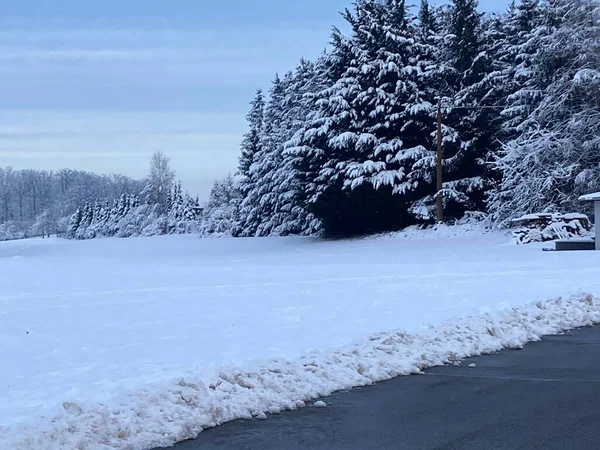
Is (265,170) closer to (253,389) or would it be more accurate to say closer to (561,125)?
(561,125)

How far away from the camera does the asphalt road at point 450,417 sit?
5980mm

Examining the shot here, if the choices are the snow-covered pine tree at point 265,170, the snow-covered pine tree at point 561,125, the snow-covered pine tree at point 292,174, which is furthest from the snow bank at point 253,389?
the snow-covered pine tree at point 265,170

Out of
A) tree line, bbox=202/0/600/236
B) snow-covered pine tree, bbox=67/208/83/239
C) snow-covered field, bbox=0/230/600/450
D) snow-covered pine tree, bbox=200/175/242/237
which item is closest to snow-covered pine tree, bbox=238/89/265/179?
snow-covered pine tree, bbox=200/175/242/237

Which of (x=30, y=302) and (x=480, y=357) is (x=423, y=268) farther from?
(x=480, y=357)

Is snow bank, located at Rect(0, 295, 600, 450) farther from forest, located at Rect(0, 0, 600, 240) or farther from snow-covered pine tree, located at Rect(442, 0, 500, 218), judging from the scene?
snow-covered pine tree, located at Rect(442, 0, 500, 218)

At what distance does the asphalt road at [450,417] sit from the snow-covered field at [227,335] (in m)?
0.35

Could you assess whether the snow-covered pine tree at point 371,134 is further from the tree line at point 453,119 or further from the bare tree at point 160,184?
the bare tree at point 160,184

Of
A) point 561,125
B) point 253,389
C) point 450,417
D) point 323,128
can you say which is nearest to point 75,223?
point 323,128

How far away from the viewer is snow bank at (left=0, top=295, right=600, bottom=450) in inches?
233

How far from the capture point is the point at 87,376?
8219mm

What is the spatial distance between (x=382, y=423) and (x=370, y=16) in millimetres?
42290

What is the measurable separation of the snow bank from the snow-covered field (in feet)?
0.05

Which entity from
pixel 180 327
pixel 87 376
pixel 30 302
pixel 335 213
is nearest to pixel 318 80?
pixel 335 213

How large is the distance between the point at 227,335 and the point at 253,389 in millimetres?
3576
